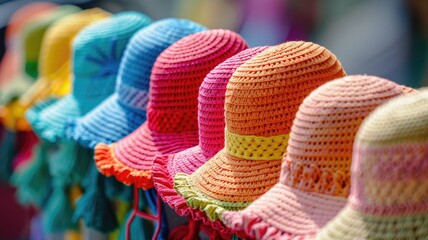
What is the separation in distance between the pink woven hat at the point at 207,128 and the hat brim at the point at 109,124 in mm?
438

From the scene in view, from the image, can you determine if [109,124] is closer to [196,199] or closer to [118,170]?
[118,170]

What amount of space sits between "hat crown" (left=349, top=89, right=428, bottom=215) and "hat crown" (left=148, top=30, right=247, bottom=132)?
775 millimetres

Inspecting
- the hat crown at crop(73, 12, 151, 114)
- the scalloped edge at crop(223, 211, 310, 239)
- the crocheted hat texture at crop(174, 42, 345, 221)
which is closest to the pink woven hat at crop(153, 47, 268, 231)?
the crocheted hat texture at crop(174, 42, 345, 221)

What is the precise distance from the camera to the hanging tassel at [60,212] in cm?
287

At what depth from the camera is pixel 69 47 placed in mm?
2955

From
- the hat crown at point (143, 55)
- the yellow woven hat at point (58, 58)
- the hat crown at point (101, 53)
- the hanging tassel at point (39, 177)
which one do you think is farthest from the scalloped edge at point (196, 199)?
the hanging tassel at point (39, 177)

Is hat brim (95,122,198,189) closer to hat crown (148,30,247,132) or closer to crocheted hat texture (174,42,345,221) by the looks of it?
hat crown (148,30,247,132)

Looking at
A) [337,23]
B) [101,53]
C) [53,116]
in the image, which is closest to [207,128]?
[101,53]

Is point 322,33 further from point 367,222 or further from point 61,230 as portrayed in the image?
point 367,222

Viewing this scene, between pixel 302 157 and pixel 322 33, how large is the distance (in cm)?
295

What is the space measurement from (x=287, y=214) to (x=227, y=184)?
257 millimetres

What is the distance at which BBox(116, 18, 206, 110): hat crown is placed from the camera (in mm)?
2320

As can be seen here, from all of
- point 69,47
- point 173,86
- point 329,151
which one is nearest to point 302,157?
point 329,151

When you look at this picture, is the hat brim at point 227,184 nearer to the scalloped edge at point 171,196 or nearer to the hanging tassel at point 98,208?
the scalloped edge at point 171,196
